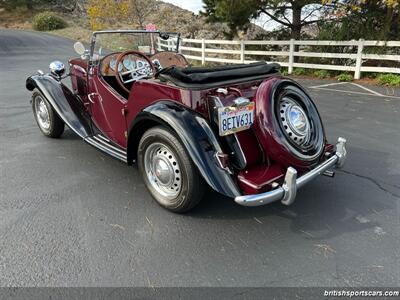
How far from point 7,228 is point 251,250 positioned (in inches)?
80.6

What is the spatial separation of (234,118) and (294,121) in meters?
0.61

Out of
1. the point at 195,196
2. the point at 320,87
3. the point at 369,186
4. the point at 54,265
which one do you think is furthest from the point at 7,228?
the point at 320,87

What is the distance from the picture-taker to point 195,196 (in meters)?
2.82

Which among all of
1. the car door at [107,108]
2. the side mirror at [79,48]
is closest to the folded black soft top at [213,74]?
the car door at [107,108]

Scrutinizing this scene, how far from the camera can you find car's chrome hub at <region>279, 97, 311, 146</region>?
2873 millimetres

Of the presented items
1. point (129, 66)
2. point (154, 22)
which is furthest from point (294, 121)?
point (154, 22)

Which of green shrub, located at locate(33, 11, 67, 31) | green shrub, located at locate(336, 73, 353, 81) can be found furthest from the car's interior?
green shrub, located at locate(33, 11, 67, 31)

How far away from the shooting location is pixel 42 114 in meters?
4.95

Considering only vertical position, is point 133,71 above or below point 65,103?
above

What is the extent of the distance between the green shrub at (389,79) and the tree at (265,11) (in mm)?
3057

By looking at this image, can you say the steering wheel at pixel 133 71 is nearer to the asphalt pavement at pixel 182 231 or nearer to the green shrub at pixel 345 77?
the asphalt pavement at pixel 182 231

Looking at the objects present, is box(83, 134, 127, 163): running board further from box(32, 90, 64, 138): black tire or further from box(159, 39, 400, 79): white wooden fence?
box(159, 39, 400, 79): white wooden fence

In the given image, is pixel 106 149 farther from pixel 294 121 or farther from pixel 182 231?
pixel 294 121

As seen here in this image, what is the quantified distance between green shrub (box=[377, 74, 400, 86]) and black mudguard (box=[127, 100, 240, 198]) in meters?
8.64
